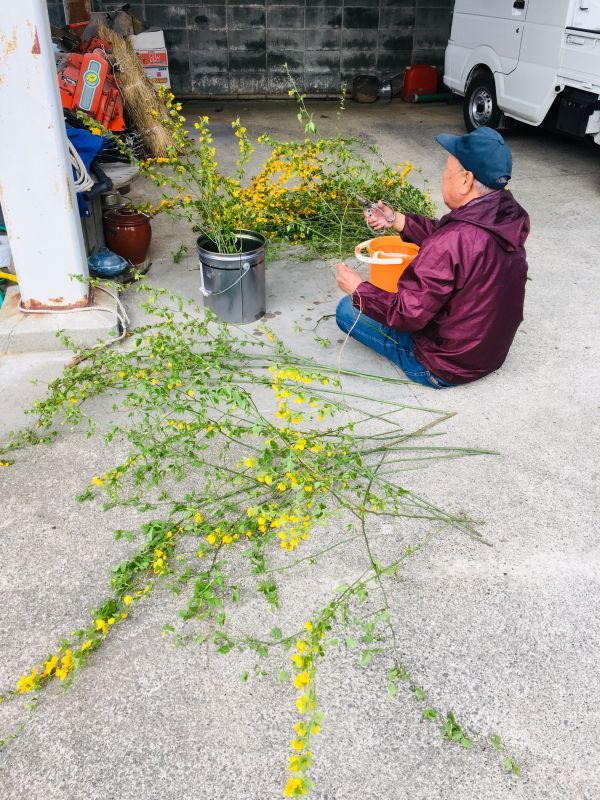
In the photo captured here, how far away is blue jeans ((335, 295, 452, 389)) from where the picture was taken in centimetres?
348

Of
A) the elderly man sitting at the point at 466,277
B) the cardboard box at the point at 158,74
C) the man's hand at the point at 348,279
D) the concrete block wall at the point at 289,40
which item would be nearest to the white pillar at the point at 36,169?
the man's hand at the point at 348,279

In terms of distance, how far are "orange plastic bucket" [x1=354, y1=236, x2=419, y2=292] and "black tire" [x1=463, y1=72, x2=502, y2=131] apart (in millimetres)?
4522

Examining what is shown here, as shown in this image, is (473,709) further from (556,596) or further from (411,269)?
(411,269)

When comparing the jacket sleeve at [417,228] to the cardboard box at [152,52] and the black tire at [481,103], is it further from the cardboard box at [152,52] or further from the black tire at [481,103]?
the cardboard box at [152,52]

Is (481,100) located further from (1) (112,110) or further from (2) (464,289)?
(2) (464,289)

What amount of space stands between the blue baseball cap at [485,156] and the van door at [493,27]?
499cm

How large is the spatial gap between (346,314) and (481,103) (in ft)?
18.2

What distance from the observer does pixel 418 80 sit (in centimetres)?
1011

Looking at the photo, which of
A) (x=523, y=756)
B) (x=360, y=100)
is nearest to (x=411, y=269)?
(x=523, y=756)

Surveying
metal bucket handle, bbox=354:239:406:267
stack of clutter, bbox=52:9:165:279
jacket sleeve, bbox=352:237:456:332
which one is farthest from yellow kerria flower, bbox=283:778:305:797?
stack of clutter, bbox=52:9:165:279

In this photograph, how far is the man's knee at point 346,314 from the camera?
3.69 metres

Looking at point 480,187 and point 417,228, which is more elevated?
point 480,187

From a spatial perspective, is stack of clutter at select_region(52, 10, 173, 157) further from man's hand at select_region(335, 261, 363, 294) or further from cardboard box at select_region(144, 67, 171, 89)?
man's hand at select_region(335, 261, 363, 294)

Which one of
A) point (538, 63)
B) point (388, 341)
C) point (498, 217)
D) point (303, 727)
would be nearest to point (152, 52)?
point (538, 63)
